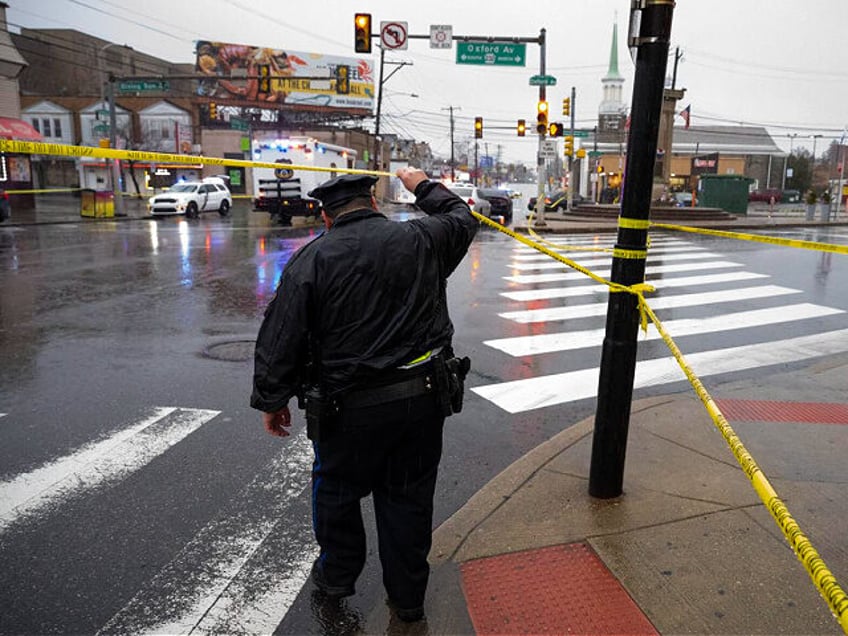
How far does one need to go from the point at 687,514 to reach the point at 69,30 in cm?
8907

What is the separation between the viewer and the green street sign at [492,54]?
22.9 meters

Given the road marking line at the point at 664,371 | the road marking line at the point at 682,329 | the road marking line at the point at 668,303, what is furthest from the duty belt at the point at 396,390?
the road marking line at the point at 668,303

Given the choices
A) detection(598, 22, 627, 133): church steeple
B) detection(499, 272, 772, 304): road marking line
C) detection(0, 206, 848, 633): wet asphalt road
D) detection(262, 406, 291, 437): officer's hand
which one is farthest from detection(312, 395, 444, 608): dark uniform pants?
detection(598, 22, 627, 133): church steeple

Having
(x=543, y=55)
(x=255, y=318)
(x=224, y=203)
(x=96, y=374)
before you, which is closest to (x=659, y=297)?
(x=255, y=318)

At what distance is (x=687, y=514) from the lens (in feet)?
12.1

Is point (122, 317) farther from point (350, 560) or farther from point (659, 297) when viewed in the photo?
point (659, 297)

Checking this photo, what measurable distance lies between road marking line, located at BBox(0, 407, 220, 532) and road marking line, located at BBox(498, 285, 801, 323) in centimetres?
517

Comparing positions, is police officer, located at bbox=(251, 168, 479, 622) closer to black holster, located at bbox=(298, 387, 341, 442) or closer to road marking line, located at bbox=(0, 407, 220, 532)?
black holster, located at bbox=(298, 387, 341, 442)

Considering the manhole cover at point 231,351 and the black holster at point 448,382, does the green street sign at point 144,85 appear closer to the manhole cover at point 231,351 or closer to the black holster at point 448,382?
the manhole cover at point 231,351

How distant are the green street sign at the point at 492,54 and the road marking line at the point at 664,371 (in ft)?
55.8

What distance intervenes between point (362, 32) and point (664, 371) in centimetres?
1701

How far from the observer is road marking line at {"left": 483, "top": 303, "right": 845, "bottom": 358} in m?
7.90

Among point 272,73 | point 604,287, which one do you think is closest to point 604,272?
point 604,287

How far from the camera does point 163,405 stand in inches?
228
